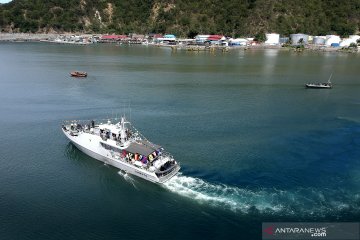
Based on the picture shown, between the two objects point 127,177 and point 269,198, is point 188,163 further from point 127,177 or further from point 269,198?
point 269,198

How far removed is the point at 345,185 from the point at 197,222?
1866 centimetres

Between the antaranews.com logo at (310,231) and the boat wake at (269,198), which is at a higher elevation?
the boat wake at (269,198)

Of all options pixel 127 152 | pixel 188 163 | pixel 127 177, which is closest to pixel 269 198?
pixel 188 163

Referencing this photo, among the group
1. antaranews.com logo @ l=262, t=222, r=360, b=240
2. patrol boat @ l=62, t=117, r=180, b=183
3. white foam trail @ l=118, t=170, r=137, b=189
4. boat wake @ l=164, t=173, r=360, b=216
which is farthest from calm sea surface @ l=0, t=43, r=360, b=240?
patrol boat @ l=62, t=117, r=180, b=183

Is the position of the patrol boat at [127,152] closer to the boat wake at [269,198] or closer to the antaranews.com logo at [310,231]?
the boat wake at [269,198]

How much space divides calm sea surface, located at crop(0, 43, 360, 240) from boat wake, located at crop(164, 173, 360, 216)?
0.36 ft

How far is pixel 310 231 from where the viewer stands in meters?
30.4

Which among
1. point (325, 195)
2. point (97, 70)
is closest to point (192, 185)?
point (325, 195)

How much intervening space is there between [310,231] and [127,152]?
852 inches

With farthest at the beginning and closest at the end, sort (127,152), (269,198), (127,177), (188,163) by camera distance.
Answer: (188,163)
(127,152)
(127,177)
(269,198)

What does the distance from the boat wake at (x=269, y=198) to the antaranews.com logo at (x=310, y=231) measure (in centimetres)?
172

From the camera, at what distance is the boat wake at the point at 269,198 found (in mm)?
33125

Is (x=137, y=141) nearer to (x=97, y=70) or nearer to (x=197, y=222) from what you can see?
(x=197, y=222)

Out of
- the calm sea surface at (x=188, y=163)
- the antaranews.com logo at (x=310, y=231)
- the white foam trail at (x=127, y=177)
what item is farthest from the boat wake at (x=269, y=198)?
the white foam trail at (x=127, y=177)
